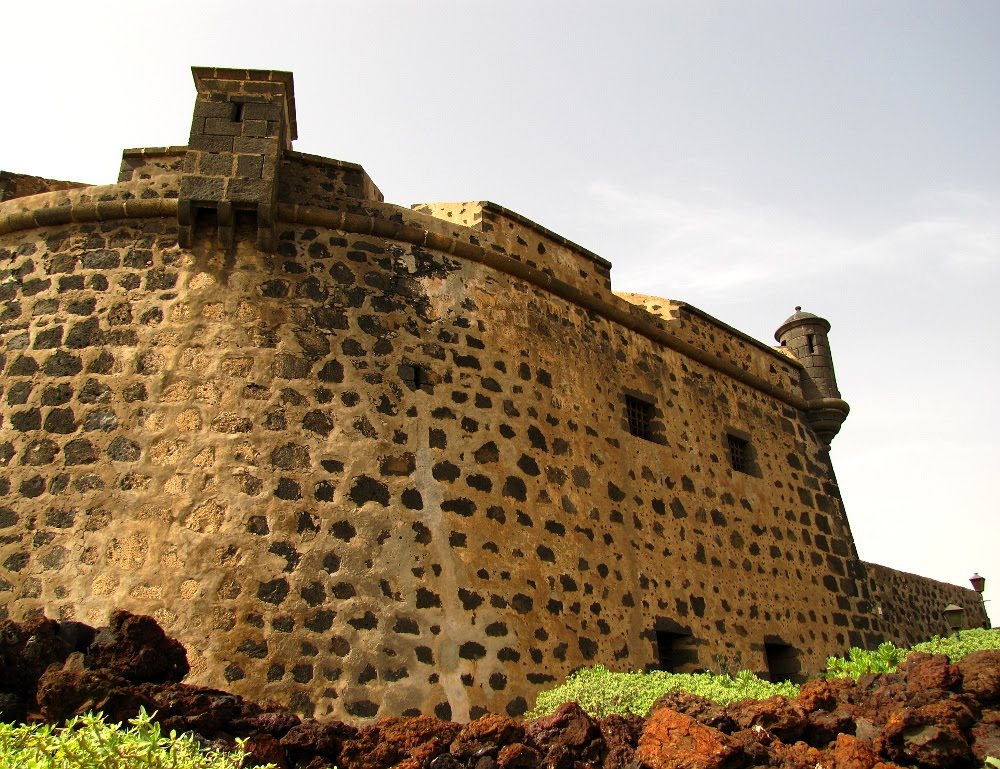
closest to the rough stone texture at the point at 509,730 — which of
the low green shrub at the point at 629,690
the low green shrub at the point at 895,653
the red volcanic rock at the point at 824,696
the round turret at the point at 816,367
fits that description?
the red volcanic rock at the point at 824,696

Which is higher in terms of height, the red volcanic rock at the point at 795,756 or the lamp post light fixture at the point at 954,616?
the lamp post light fixture at the point at 954,616

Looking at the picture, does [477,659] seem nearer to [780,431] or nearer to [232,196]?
[232,196]

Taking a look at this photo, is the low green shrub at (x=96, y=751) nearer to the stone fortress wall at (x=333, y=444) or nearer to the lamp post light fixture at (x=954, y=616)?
the stone fortress wall at (x=333, y=444)

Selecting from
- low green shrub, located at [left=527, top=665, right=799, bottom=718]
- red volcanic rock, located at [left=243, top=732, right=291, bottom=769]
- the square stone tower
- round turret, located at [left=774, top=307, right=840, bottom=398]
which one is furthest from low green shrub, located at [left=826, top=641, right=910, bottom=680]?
the square stone tower

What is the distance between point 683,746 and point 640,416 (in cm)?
610

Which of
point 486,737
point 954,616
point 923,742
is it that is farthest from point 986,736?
point 954,616

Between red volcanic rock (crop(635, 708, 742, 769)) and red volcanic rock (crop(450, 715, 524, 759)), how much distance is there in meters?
0.67

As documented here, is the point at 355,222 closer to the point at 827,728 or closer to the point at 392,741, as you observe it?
the point at 392,741

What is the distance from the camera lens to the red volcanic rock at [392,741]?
15.5 feet

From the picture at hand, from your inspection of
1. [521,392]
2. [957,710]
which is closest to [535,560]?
[521,392]

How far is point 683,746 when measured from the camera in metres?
4.76

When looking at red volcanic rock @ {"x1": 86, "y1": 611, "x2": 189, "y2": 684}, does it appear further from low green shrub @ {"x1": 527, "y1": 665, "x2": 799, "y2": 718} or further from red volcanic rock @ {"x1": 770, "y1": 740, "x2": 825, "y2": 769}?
red volcanic rock @ {"x1": 770, "y1": 740, "x2": 825, "y2": 769}

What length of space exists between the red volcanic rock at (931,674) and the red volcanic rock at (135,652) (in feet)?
14.1

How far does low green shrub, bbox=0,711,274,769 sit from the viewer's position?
10.8 feet
